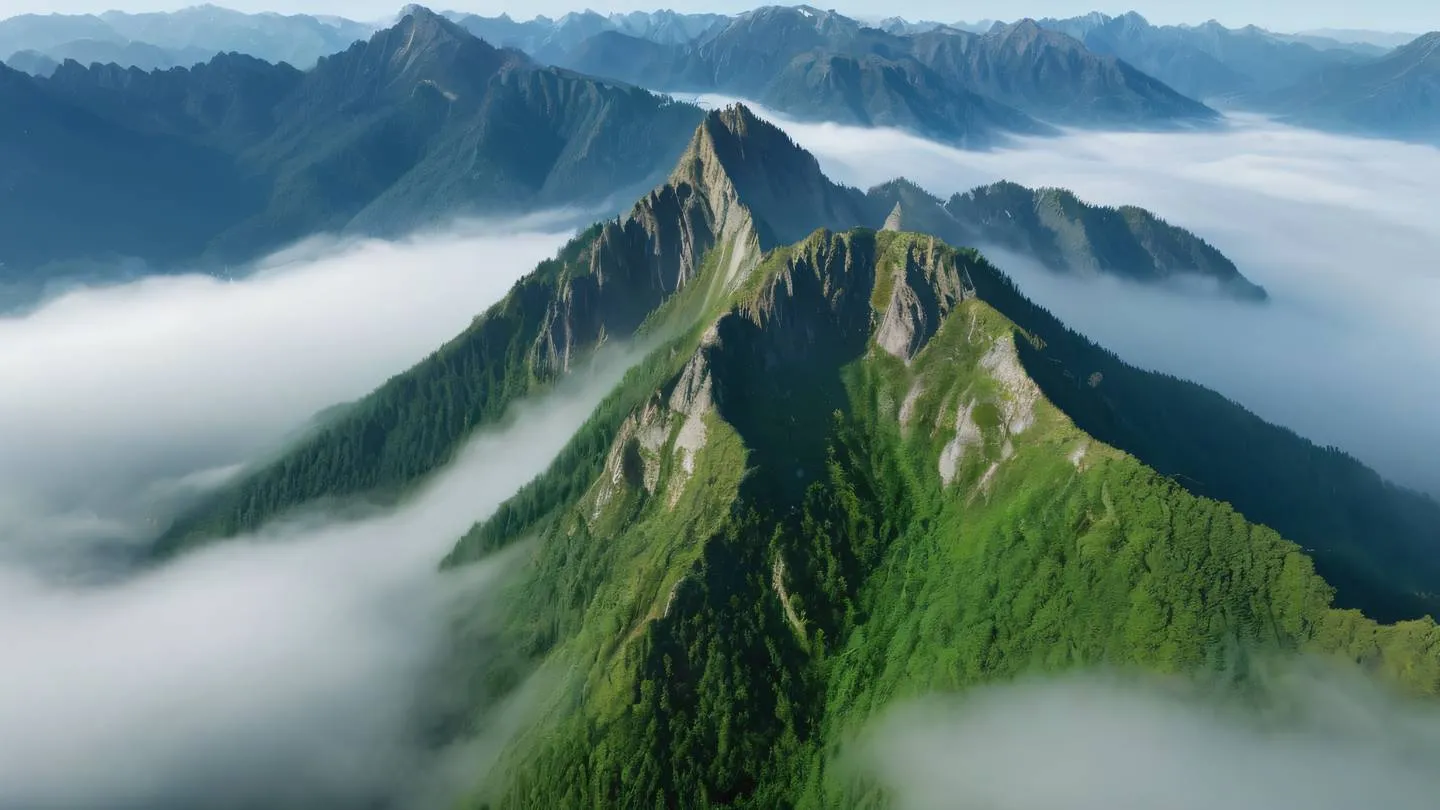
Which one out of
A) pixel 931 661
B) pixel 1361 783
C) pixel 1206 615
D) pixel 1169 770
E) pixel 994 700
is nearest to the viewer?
pixel 1361 783

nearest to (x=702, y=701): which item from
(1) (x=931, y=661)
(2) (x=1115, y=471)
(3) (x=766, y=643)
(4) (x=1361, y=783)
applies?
(3) (x=766, y=643)

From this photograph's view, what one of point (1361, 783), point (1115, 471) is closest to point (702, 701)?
point (1115, 471)

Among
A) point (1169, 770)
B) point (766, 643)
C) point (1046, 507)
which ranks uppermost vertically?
point (1046, 507)

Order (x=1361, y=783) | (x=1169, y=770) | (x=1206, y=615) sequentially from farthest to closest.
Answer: (x=1206, y=615), (x=1169, y=770), (x=1361, y=783)

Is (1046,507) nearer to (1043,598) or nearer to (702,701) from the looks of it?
(1043,598)

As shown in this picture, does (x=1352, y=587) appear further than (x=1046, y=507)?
No

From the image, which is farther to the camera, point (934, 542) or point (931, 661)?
point (934, 542)

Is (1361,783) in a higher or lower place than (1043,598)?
lower

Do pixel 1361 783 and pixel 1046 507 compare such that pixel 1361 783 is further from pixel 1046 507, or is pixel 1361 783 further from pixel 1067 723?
pixel 1046 507

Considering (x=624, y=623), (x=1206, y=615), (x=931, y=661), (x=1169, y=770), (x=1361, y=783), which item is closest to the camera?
(x=1361, y=783)
